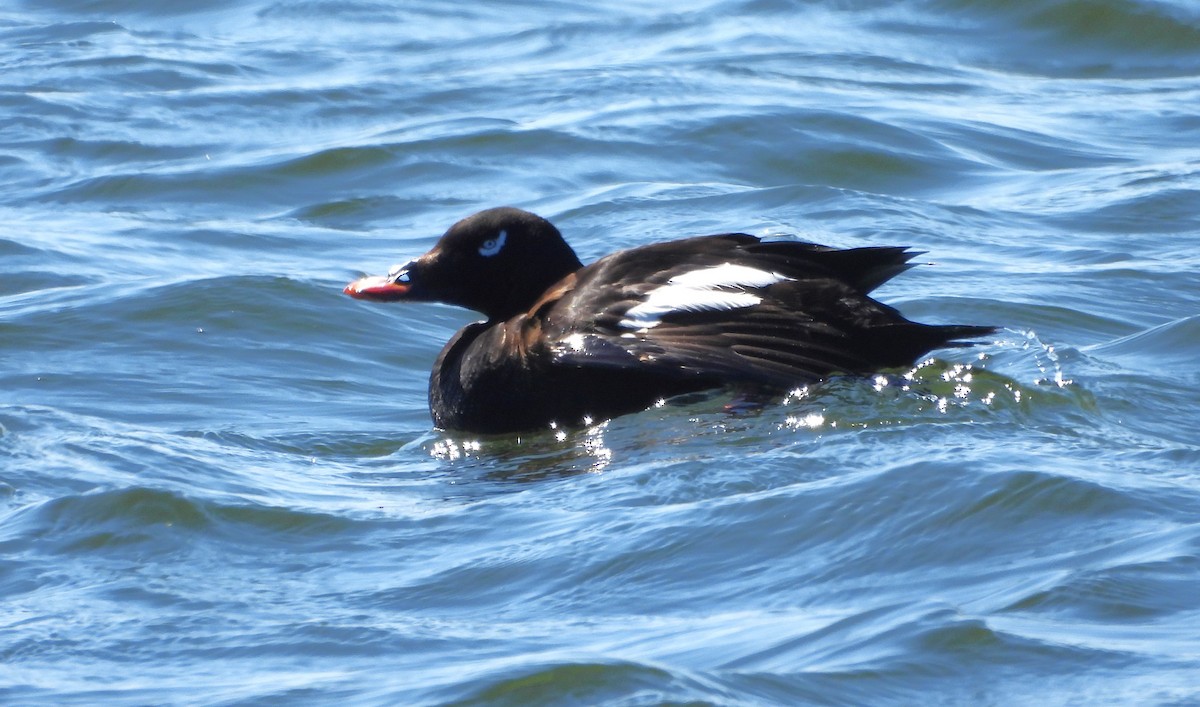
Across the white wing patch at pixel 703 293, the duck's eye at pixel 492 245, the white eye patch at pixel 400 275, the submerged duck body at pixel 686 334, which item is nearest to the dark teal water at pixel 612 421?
the submerged duck body at pixel 686 334

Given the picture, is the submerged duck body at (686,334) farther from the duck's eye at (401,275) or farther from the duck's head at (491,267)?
the duck's eye at (401,275)

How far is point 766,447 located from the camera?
611 centimetres

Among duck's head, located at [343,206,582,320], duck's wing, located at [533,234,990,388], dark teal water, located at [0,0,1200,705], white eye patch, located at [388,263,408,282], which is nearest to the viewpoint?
dark teal water, located at [0,0,1200,705]

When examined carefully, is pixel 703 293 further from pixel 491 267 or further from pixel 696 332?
pixel 491 267

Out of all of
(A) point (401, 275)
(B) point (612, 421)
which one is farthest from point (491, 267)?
(B) point (612, 421)

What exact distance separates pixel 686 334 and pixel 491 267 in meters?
1.17

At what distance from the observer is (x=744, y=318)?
668 cm

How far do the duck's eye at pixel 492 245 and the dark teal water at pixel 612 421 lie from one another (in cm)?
81

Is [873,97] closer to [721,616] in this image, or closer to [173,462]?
[173,462]

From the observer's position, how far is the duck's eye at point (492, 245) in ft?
24.7

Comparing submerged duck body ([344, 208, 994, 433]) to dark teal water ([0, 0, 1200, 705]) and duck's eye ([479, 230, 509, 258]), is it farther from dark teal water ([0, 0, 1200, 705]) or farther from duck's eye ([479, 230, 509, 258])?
duck's eye ([479, 230, 509, 258])

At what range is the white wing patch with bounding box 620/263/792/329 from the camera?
264 inches

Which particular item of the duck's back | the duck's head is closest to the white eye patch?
the duck's head

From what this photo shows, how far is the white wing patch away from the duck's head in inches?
33.3
